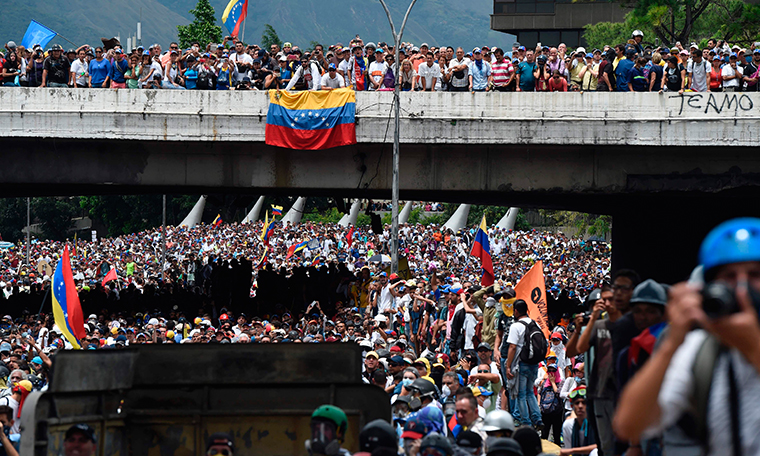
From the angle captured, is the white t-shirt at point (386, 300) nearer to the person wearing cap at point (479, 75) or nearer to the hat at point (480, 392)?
the person wearing cap at point (479, 75)

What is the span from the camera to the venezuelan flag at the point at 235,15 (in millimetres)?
29188

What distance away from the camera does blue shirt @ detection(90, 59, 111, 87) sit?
22.5 metres

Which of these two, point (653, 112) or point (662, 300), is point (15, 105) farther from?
point (662, 300)

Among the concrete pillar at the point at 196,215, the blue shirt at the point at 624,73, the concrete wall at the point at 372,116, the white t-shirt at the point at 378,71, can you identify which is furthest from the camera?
the concrete pillar at the point at 196,215

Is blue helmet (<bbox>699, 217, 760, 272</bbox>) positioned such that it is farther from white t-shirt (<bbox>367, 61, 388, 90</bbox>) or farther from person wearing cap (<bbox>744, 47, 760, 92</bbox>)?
white t-shirt (<bbox>367, 61, 388, 90</bbox>)

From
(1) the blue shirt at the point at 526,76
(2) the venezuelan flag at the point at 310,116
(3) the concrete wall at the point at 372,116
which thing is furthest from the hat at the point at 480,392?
(1) the blue shirt at the point at 526,76

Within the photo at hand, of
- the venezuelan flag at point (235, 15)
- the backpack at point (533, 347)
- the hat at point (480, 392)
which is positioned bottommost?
the hat at point (480, 392)

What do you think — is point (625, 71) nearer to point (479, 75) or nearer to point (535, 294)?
point (479, 75)

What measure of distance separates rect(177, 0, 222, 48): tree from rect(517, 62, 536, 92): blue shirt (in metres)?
64.3

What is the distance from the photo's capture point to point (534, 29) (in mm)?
68062

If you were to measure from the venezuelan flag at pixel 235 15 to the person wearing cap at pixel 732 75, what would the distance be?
14589 millimetres

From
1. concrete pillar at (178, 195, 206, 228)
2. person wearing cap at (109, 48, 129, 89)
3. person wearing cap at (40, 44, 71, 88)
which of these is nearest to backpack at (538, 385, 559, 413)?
person wearing cap at (109, 48, 129, 89)

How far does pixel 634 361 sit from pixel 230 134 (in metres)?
18.1

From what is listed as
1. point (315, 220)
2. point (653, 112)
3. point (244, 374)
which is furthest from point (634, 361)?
point (315, 220)
